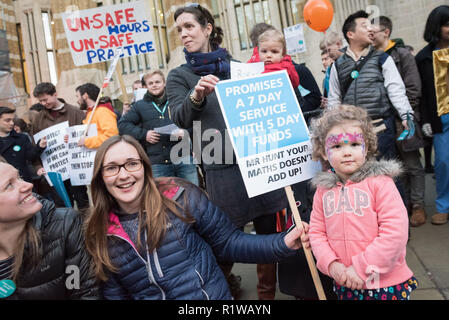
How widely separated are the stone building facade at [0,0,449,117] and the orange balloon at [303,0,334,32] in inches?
209

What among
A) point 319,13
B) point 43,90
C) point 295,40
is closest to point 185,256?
point 43,90

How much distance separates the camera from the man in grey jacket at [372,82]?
2.91m

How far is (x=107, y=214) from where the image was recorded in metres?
1.78

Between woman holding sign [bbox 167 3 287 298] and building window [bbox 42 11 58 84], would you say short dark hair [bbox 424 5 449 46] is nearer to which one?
woman holding sign [bbox 167 3 287 298]

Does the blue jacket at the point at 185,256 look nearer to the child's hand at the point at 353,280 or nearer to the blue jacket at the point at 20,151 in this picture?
the child's hand at the point at 353,280

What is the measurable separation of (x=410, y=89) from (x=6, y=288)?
3.42m

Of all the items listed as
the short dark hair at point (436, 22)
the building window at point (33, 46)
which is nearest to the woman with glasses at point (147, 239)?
the short dark hair at point (436, 22)

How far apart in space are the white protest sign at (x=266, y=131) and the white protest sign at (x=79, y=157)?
2.81 m

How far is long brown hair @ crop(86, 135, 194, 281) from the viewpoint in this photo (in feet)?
5.56

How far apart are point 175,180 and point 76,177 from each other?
9.66 ft

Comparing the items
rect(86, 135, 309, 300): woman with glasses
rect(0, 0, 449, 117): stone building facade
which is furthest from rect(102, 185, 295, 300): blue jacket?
rect(0, 0, 449, 117): stone building facade

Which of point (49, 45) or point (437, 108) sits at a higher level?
point (49, 45)

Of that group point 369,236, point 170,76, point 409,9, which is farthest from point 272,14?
point 369,236

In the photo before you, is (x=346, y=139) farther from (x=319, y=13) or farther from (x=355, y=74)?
(x=319, y=13)
